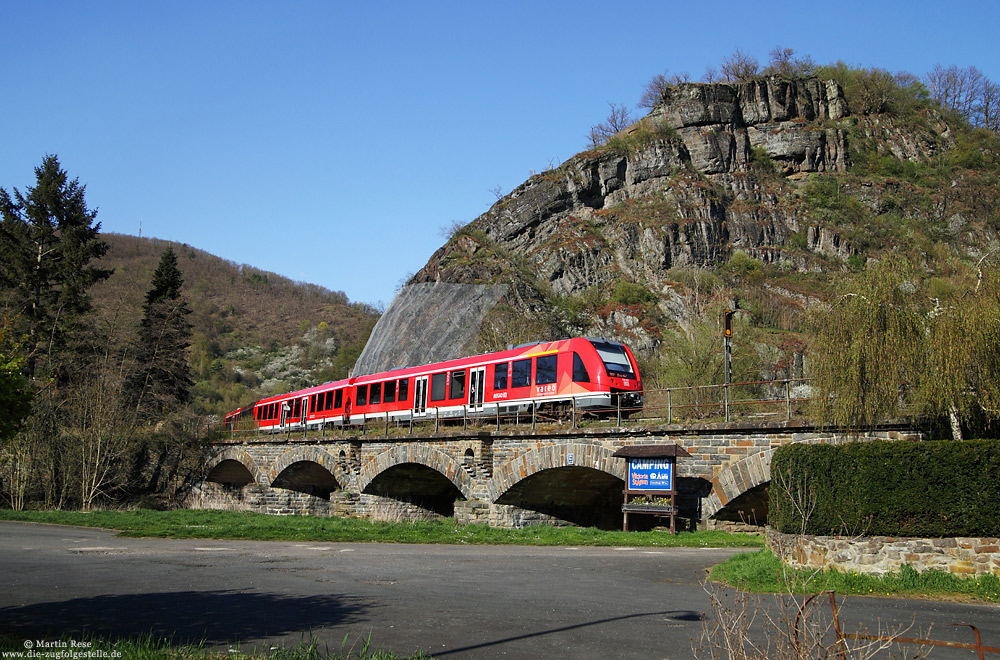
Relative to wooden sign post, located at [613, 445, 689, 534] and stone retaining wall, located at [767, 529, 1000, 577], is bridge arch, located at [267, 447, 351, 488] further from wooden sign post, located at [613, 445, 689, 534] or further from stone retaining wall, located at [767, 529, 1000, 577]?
stone retaining wall, located at [767, 529, 1000, 577]

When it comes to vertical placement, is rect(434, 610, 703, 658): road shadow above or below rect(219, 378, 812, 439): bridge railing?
below

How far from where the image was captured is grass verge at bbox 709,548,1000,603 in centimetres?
1085

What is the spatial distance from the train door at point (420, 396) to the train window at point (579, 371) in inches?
353

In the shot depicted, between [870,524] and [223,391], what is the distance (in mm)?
95127

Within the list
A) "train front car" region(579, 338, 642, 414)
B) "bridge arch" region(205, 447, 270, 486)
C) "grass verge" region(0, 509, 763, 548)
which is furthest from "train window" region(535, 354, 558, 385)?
"bridge arch" region(205, 447, 270, 486)

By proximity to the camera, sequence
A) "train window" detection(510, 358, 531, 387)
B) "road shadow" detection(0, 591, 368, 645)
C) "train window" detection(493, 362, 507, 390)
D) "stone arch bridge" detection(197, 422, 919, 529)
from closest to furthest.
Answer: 1. "road shadow" detection(0, 591, 368, 645)
2. "stone arch bridge" detection(197, 422, 919, 529)
3. "train window" detection(510, 358, 531, 387)
4. "train window" detection(493, 362, 507, 390)

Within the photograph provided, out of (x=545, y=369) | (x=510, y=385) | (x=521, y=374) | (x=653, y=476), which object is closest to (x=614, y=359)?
(x=545, y=369)

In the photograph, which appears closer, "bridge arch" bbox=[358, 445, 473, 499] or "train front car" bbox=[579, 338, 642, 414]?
"train front car" bbox=[579, 338, 642, 414]

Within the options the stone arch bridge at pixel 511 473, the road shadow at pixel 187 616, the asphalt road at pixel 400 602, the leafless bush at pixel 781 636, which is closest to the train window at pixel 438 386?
the stone arch bridge at pixel 511 473

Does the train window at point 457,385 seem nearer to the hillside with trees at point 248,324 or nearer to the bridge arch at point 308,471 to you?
the bridge arch at point 308,471

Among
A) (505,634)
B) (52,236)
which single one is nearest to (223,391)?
(52,236)

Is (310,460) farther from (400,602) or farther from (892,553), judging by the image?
(892,553)

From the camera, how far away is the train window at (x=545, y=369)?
2562 cm

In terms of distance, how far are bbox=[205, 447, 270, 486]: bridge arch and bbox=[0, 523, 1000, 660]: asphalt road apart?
24.4 metres
